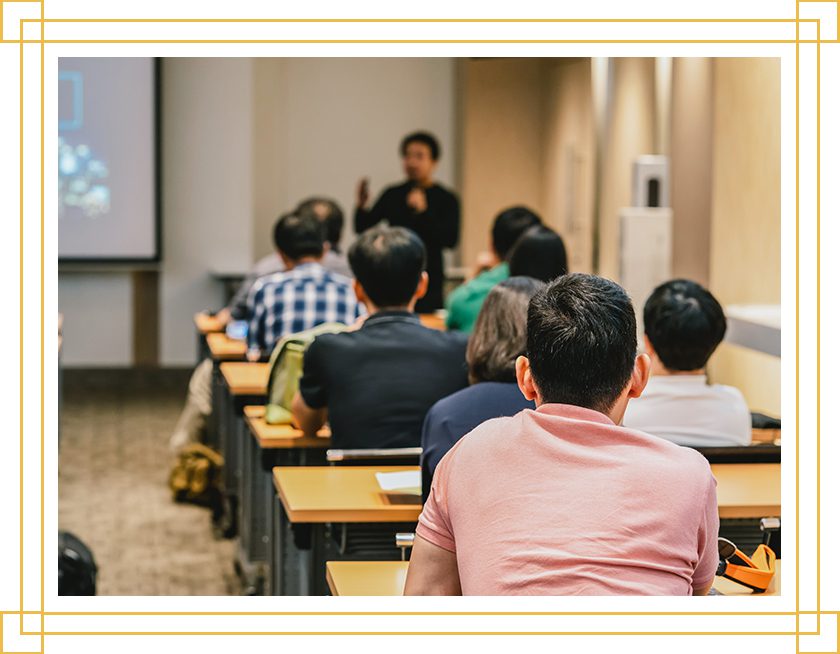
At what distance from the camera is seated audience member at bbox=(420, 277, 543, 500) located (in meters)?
2.74

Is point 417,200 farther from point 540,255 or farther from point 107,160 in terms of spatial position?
point 540,255

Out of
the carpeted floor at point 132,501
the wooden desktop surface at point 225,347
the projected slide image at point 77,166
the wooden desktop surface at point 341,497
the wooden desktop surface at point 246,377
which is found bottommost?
the carpeted floor at point 132,501

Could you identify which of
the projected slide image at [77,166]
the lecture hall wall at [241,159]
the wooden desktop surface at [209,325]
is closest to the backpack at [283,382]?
the wooden desktop surface at [209,325]

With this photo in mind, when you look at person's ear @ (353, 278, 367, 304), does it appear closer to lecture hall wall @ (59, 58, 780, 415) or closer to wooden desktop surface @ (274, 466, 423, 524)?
wooden desktop surface @ (274, 466, 423, 524)

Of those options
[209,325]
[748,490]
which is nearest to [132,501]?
[209,325]

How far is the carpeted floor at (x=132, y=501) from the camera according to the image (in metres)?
4.93

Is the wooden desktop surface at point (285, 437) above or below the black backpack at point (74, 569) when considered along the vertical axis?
above

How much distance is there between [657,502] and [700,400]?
1681 mm

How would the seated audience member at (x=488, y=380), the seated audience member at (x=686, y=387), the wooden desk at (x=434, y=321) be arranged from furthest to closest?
the wooden desk at (x=434, y=321) → the seated audience member at (x=686, y=387) → the seated audience member at (x=488, y=380)

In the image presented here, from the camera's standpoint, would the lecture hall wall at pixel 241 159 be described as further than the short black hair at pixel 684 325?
Yes

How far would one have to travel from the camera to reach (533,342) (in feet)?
6.28

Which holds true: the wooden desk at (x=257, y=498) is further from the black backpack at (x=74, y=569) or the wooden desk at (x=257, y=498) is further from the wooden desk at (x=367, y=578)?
the wooden desk at (x=367, y=578)

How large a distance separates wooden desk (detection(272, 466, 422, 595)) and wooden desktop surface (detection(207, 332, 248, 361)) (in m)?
2.04

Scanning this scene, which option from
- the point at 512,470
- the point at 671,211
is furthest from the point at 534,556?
the point at 671,211
